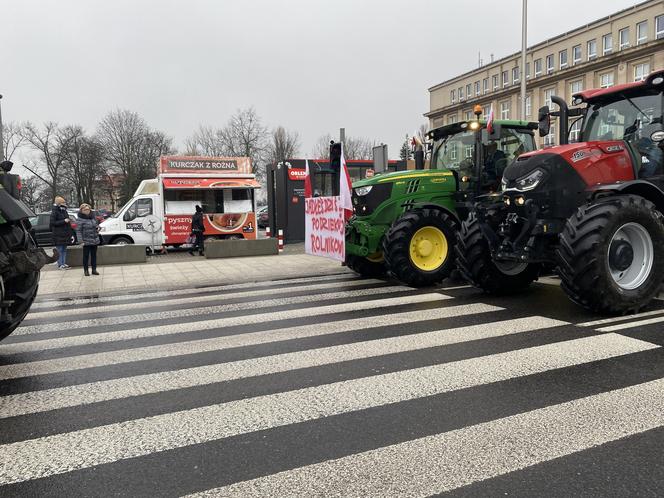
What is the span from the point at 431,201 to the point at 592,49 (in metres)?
53.0

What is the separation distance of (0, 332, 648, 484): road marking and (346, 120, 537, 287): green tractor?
439cm

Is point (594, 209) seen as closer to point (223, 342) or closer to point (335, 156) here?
point (223, 342)

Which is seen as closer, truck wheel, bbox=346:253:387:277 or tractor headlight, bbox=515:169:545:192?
tractor headlight, bbox=515:169:545:192

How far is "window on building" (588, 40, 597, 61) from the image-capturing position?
170ft

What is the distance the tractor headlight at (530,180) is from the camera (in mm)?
6465

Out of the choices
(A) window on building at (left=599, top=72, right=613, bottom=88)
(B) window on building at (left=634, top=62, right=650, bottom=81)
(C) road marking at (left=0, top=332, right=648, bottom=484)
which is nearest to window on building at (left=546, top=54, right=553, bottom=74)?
(A) window on building at (left=599, top=72, right=613, bottom=88)

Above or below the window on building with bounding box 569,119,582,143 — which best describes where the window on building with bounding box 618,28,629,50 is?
above

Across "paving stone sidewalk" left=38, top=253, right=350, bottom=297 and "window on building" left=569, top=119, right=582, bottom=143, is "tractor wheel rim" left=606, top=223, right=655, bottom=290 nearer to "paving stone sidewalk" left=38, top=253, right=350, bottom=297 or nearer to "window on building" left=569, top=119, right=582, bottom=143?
"window on building" left=569, top=119, right=582, bottom=143

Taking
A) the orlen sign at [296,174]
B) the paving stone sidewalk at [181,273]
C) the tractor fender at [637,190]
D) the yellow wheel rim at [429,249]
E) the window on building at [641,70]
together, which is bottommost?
the paving stone sidewalk at [181,273]

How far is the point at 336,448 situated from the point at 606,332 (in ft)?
11.9

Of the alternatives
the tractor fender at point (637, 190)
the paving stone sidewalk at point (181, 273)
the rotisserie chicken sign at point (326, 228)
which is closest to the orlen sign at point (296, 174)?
the paving stone sidewalk at point (181, 273)

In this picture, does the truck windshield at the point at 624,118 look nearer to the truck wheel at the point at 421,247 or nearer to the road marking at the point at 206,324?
the truck wheel at the point at 421,247

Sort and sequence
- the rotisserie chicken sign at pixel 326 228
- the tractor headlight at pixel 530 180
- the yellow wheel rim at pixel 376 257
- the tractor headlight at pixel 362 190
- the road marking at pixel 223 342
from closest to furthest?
the road marking at pixel 223 342
the tractor headlight at pixel 530 180
the tractor headlight at pixel 362 190
the rotisserie chicken sign at pixel 326 228
the yellow wheel rim at pixel 376 257

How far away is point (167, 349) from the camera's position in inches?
212
